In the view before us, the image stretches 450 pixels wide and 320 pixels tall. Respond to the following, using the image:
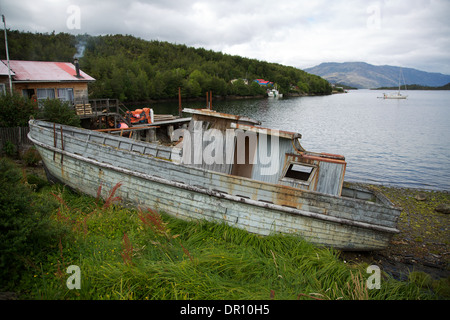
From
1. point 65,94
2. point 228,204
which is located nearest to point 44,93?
point 65,94

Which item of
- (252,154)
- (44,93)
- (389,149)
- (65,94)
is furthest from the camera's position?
(389,149)

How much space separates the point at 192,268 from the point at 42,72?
23332 millimetres

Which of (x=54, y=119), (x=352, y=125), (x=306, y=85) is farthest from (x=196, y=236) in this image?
(x=306, y=85)

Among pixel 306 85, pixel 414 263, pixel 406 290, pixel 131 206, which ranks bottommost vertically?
pixel 414 263

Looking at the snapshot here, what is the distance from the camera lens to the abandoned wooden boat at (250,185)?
7598 mm

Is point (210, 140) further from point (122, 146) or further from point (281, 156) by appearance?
point (122, 146)

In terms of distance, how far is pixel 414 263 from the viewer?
848 cm

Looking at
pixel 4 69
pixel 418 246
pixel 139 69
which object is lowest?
pixel 418 246

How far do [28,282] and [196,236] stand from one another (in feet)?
12.3

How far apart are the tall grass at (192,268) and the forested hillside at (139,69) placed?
124ft

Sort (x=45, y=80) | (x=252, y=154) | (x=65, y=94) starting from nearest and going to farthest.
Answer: (x=252, y=154)
(x=45, y=80)
(x=65, y=94)

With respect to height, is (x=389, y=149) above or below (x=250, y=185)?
below

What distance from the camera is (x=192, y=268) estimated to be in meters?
5.53

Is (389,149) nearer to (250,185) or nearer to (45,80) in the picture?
(250,185)
